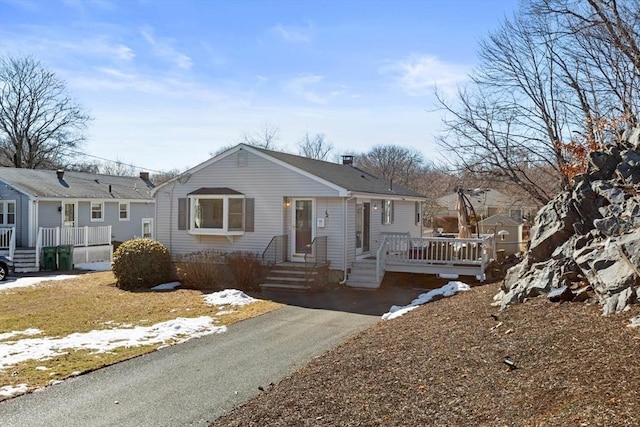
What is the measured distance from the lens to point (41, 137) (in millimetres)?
38312

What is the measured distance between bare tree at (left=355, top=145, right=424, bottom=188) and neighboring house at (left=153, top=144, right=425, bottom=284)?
114 feet

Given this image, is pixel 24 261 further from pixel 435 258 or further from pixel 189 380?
pixel 189 380

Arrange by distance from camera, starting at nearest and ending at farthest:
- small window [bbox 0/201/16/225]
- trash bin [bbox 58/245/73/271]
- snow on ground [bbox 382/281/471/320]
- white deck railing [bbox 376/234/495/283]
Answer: snow on ground [bbox 382/281/471/320]
white deck railing [bbox 376/234/495/283]
trash bin [bbox 58/245/73/271]
small window [bbox 0/201/16/225]

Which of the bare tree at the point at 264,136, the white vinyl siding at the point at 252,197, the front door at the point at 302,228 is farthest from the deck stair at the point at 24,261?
the bare tree at the point at 264,136

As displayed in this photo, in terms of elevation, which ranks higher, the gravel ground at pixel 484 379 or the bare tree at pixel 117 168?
the bare tree at pixel 117 168

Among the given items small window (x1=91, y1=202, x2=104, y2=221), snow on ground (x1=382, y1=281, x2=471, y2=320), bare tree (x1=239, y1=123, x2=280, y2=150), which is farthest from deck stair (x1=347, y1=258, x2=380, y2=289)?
bare tree (x1=239, y1=123, x2=280, y2=150)

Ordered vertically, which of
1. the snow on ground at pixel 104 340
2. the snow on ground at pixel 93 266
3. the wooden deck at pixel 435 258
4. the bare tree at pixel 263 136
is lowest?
the snow on ground at pixel 104 340

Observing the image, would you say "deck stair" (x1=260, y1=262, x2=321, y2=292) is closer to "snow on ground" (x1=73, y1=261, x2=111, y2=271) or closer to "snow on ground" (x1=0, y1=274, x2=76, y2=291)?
"snow on ground" (x1=0, y1=274, x2=76, y2=291)

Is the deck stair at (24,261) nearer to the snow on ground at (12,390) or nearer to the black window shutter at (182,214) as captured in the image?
the black window shutter at (182,214)

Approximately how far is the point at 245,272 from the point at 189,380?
8.57 meters

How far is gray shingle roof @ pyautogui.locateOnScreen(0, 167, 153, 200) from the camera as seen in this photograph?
2210 cm

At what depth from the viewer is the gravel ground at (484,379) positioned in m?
3.97

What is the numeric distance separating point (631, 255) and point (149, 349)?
7234 mm

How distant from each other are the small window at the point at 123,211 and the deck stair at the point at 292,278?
14667 mm
